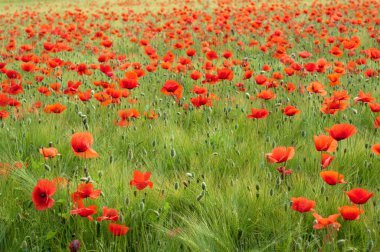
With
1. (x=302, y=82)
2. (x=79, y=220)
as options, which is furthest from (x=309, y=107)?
(x=79, y=220)

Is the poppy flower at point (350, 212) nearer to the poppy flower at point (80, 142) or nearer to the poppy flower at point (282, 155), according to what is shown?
the poppy flower at point (282, 155)

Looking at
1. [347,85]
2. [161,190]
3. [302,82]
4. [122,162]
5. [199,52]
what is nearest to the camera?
[161,190]

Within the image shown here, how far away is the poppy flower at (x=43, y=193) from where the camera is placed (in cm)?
171

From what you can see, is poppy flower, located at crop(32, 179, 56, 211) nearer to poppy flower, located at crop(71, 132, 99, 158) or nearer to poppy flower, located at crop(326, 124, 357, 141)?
poppy flower, located at crop(71, 132, 99, 158)

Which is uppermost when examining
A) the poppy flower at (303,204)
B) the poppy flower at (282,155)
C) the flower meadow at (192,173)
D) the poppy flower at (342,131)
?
the poppy flower at (342,131)

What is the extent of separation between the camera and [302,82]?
4621mm

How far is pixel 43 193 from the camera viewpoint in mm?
1746

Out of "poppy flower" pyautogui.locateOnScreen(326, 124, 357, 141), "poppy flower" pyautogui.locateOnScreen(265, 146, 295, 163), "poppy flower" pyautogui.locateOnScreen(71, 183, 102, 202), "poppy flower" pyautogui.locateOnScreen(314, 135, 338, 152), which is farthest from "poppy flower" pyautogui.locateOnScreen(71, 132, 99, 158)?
"poppy flower" pyautogui.locateOnScreen(326, 124, 357, 141)

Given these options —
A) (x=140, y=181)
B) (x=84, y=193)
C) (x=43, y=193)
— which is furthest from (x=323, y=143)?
(x=43, y=193)

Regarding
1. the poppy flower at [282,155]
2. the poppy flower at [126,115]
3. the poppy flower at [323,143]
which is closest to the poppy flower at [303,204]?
the poppy flower at [282,155]

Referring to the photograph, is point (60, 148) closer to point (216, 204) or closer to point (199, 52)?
point (216, 204)

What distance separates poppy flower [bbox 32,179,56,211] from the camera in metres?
1.71

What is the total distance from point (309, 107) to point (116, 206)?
207cm

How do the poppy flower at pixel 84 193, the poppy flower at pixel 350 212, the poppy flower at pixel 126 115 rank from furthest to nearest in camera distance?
the poppy flower at pixel 126 115, the poppy flower at pixel 84 193, the poppy flower at pixel 350 212
